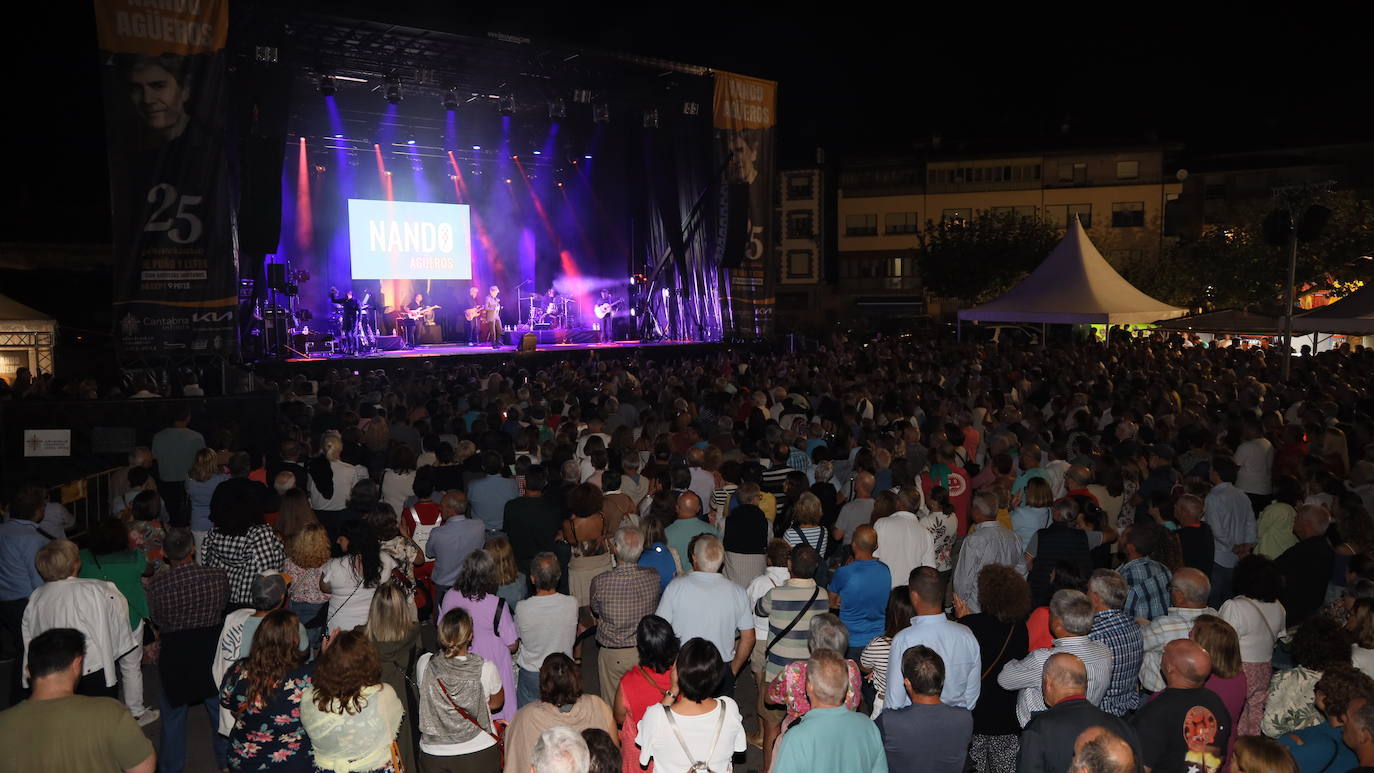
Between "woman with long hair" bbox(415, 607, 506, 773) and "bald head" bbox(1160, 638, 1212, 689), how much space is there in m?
2.66

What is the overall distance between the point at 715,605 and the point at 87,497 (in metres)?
7.14

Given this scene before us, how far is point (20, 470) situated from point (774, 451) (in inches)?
311

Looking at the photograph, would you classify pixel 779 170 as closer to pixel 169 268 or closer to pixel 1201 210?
pixel 1201 210

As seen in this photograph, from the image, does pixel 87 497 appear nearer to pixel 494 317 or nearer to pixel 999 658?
pixel 999 658

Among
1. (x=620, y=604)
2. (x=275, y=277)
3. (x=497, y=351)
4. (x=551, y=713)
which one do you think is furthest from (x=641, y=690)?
(x=497, y=351)

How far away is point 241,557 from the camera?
5277mm

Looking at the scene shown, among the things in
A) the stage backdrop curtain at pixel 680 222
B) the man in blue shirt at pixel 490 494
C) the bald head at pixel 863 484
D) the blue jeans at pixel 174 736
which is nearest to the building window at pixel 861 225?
the stage backdrop curtain at pixel 680 222

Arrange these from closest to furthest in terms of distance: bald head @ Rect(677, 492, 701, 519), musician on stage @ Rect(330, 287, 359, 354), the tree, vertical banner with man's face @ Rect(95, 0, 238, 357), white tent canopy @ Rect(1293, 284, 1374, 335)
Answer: bald head @ Rect(677, 492, 701, 519)
white tent canopy @ Rect(1293, 284, 1374, 335)
vertical banner with man's face @ Rect(95, 0, 238, 357)
musician on stage @ Rect(330, 287, 359, 354)
the tree

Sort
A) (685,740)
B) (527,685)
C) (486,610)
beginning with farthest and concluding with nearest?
(527,685), (486,610), (685,740)

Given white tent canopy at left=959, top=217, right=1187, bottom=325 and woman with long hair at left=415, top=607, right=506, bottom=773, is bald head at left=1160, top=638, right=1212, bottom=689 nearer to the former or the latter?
woman with long hair at left=415, top=607, right=506, bottom=773

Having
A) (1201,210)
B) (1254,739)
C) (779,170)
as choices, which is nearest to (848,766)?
(1254,739)

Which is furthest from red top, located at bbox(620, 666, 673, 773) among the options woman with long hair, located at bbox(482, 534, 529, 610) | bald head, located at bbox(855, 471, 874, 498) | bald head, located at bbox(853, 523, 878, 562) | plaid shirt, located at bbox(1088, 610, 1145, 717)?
bald head, located at bbox(855, 471, 874, 498)

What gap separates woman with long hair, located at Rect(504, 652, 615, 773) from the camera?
11.3ft

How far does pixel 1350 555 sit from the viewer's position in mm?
5488
